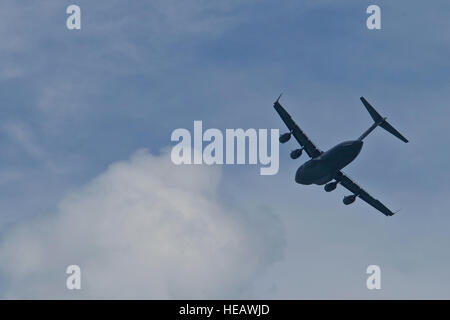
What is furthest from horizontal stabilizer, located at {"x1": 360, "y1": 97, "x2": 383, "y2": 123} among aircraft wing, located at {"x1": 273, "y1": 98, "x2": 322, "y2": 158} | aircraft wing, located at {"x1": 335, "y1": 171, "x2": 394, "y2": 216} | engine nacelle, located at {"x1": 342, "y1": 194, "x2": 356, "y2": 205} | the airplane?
engine nacelle, located at {"x1": 342, "y1": 194, "x2": 356, "y2": 205}

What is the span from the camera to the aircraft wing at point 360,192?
121037 mm

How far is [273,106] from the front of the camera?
113 meters

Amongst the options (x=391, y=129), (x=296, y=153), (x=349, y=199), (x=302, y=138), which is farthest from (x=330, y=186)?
(x=391, y=129)

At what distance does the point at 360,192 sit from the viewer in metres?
125

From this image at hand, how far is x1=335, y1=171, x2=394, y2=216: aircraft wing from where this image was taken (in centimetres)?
12104

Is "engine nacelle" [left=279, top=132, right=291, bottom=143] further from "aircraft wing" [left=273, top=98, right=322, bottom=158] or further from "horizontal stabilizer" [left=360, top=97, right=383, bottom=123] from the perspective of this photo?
"horizontal stabilizer" [left=360, top=97, right=383, bottom=123]

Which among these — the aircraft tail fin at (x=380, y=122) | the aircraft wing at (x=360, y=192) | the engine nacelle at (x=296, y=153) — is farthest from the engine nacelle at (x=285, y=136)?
the aircraft wing at (x=360, y=192)

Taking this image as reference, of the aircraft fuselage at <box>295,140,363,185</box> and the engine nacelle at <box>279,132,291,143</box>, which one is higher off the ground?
the engine nacelle at <box>279,132,291,143</box>

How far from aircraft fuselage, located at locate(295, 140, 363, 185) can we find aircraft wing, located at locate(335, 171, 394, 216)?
708 cm

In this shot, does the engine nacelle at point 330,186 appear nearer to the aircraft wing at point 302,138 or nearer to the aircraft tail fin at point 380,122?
the aircraft wing at point 302,138

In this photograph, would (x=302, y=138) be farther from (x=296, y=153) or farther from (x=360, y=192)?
(x=360, y=192)
